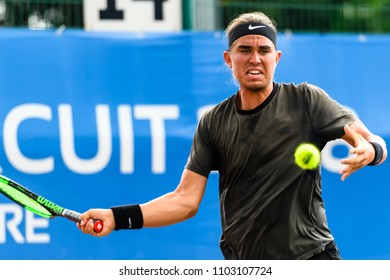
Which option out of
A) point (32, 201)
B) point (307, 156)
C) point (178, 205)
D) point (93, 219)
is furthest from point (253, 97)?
point (32, 201)

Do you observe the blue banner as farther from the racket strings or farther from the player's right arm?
the player's right arm

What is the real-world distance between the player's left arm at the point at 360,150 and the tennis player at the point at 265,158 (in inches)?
0.4

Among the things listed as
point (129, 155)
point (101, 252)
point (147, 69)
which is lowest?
Result: point (101, 252)

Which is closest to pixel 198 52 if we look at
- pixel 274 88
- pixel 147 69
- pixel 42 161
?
pixel 147 69

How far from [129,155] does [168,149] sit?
0.32 metres

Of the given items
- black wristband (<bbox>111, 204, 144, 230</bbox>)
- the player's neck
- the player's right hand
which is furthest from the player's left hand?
the player's right hand

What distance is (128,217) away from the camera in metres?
5.10

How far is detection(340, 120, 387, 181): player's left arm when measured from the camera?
4574mm

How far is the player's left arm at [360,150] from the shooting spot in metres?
4.57

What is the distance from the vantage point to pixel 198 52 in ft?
26.8

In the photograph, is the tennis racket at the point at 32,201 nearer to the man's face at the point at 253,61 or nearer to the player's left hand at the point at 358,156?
the man's face at the point at 253,61

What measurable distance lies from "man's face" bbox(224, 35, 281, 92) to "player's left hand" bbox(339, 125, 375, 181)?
0.56 metres

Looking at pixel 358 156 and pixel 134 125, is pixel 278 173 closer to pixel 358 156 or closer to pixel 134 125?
pixel 358 156
